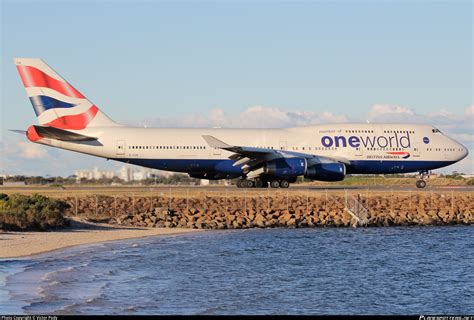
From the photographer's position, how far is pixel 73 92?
187 feet

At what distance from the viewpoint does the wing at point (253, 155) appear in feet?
173

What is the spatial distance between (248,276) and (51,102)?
3215cm

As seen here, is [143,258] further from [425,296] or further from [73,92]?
[73,92]

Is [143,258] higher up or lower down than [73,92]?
lower down

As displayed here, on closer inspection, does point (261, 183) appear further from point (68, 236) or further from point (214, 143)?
point (68, 236)

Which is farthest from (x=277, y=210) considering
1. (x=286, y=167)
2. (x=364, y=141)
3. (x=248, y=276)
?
(x=248, y=276)

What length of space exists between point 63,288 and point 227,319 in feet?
19.9

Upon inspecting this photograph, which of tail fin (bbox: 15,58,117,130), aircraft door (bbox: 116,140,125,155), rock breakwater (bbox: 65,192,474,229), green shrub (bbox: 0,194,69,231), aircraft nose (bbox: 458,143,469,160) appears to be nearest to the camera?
green shrub (bbox: 0,194,69,231)

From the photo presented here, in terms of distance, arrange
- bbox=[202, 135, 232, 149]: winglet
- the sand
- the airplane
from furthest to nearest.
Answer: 1. the airplane
2. bbox=[202, 135, 232, 149]: winglet
3. the sand

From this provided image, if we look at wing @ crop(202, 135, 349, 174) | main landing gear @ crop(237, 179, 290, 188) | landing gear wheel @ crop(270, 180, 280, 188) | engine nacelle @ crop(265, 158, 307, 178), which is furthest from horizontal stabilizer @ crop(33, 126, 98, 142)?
landing gear wheel @ crop(270, 180, 280, 188)

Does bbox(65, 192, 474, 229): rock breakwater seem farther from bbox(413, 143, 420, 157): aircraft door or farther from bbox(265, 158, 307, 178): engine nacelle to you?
bbox(413, 143, 420, 157): aircraft door

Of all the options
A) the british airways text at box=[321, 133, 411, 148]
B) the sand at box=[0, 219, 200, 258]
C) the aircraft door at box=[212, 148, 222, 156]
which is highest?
the british airways text at box=[321, 133, 411, 148]

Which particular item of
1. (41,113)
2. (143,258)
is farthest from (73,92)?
(143,258)

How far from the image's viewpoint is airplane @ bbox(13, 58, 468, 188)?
53688 mm
